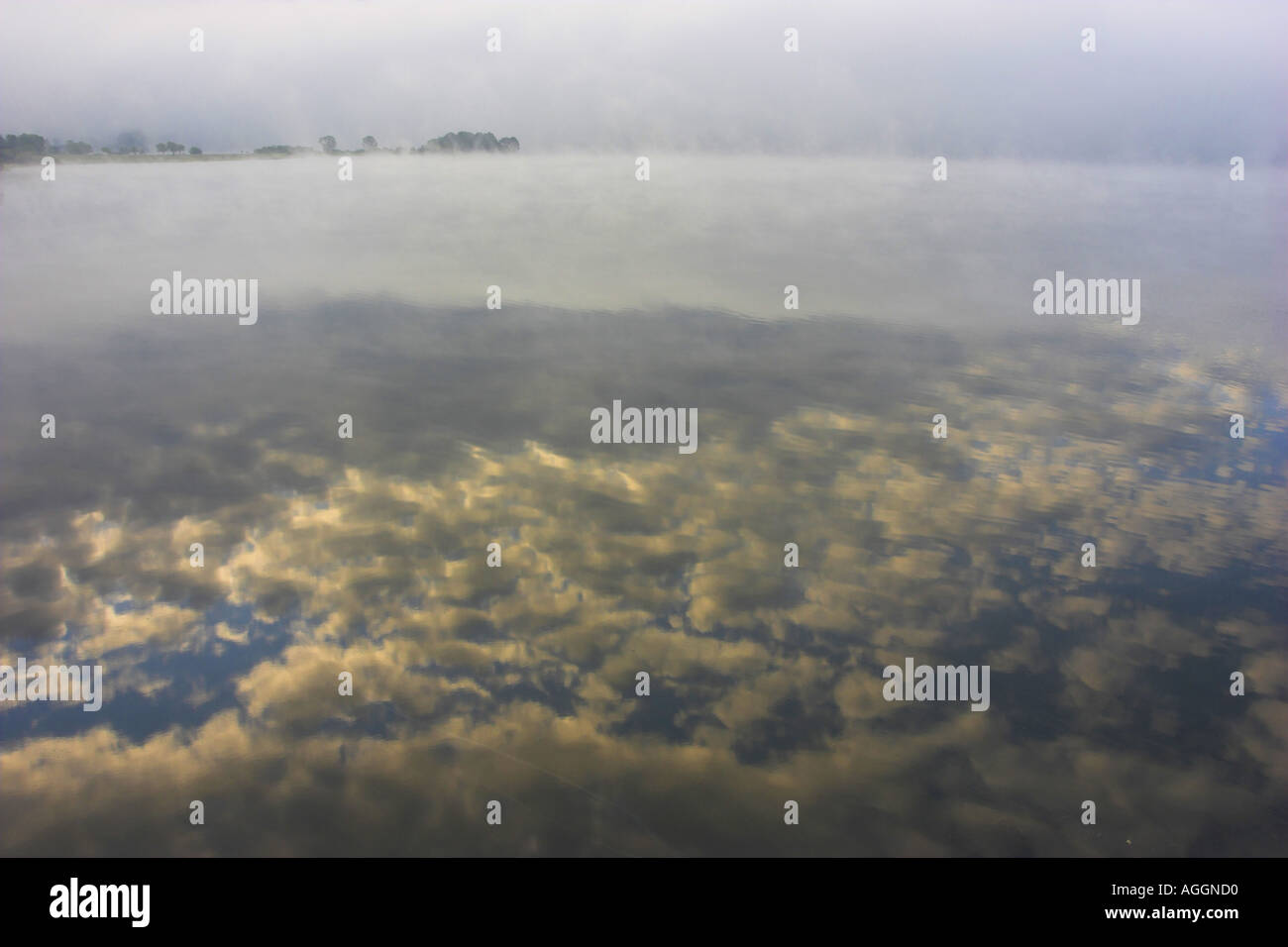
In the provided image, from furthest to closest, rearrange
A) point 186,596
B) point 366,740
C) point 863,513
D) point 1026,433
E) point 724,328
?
point 724,328 < point 1026,433 < point 863,513 < point 186,596 < point 366,740

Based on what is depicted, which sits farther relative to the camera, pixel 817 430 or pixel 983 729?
pixel 817 430

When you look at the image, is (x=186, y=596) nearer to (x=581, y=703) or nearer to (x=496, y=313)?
(x=581, y=703)

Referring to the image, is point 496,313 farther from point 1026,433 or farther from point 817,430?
point 1026,433

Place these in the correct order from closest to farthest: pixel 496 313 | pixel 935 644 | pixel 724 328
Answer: pixel 935 644
pixel 724 328
pixel 496 313

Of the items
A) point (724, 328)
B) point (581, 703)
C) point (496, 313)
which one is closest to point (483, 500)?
point (581, 703)

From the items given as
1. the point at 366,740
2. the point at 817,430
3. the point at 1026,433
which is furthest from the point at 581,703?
the point at 1026,433

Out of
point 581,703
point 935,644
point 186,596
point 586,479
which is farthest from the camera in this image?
point 586,479

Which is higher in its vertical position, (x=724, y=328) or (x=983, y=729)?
(x=724, y=328)

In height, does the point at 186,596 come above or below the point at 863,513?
below

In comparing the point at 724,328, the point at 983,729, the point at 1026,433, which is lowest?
the point at 983,729
